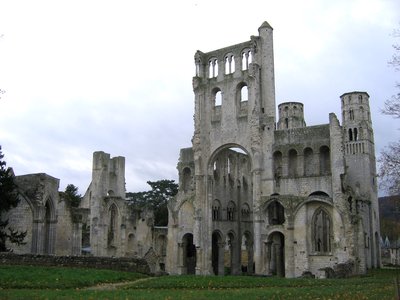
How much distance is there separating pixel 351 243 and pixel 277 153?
10790 mm

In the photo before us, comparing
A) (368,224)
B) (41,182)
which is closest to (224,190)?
(368,224)

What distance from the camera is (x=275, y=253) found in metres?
44.4

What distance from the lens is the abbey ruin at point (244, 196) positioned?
38.2 meters

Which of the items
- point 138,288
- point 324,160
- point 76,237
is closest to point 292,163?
point 324,160

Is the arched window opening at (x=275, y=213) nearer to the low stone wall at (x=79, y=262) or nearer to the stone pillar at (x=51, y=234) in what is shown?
the low stone wall at (x=79, y=262)

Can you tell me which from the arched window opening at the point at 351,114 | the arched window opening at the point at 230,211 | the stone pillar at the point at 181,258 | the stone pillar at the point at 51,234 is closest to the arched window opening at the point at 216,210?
the arched window opening at the point at 230,211

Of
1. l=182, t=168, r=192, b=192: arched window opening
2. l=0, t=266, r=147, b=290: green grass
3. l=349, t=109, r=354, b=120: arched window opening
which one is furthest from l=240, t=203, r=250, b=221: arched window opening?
l=0, t=266, r=147, b=290: green grass

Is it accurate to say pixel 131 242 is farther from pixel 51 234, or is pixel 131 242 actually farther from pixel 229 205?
pixel 51 234

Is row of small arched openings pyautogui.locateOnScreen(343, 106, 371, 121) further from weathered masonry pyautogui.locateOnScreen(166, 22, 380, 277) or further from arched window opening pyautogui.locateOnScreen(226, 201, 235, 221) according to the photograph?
arched window opening pyautogui.locateOnScreen(226, 201, 235, 221)

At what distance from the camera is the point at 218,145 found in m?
46.8

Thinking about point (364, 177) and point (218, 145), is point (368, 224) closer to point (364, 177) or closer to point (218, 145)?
point (364, 177)

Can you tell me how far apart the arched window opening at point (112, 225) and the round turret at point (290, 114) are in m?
22.4

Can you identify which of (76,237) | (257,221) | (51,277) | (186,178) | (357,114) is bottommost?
(51,277)

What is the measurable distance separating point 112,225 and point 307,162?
19580 mm
